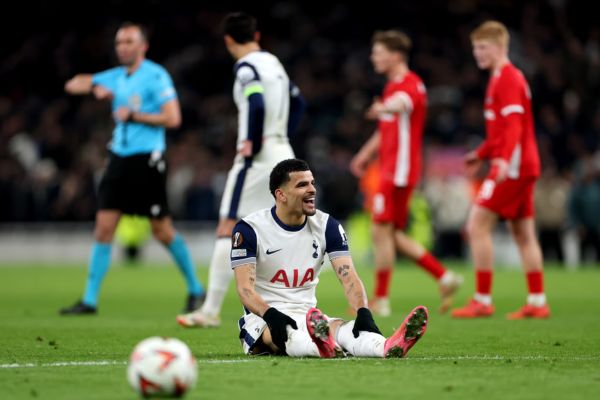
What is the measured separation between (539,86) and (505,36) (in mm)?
14772

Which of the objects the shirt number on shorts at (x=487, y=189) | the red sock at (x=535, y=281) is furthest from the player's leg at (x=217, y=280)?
the red sock at (x=535, y=281)

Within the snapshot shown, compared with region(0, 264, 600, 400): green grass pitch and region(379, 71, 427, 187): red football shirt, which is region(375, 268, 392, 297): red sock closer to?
region(0, 264, 600, 400): green grass pitch

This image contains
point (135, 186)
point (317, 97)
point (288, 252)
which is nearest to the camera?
point (288, 252)

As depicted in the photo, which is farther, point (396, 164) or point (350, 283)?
point (396, 164)

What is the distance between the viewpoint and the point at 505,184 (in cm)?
1121

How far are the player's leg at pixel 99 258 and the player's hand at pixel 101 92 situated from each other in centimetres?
106

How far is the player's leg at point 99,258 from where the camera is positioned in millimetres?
11594

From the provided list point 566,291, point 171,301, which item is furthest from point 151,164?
point 566,291

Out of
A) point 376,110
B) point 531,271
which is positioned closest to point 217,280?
point 376,110

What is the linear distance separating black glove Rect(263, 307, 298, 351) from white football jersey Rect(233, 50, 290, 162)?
2.99 m

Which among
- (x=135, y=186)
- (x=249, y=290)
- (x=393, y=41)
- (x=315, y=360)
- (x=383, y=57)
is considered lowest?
→ (x=315, y=360)

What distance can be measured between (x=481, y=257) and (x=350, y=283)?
4039 mm

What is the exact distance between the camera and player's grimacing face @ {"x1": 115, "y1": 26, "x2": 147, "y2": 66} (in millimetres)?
11836

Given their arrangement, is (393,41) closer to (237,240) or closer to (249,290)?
(237,240)
